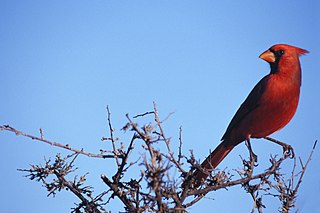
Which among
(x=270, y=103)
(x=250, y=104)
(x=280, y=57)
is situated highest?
(x=280, y=57)

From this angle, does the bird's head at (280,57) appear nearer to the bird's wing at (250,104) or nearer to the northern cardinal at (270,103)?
the northern cardinal at (270,103)

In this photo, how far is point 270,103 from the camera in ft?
10.2

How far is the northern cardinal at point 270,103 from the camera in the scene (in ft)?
10.2

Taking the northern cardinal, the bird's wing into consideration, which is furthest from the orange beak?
the bird's wing

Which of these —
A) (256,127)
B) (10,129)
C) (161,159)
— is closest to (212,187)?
(161,159)

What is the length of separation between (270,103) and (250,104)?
0.22 metres

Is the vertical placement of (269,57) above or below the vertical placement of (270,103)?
above

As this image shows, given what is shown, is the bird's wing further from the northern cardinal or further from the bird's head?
the bird's head

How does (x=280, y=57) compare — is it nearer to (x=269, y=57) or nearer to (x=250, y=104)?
(x=269, y=57)

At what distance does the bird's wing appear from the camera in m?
3.22

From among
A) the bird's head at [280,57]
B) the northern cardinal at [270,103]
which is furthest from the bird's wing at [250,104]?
the bird's head at [280,57]

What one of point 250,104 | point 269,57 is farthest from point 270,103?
point 269,57

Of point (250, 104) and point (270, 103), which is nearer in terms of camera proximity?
point (270, 103)

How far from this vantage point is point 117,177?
5.82ft
